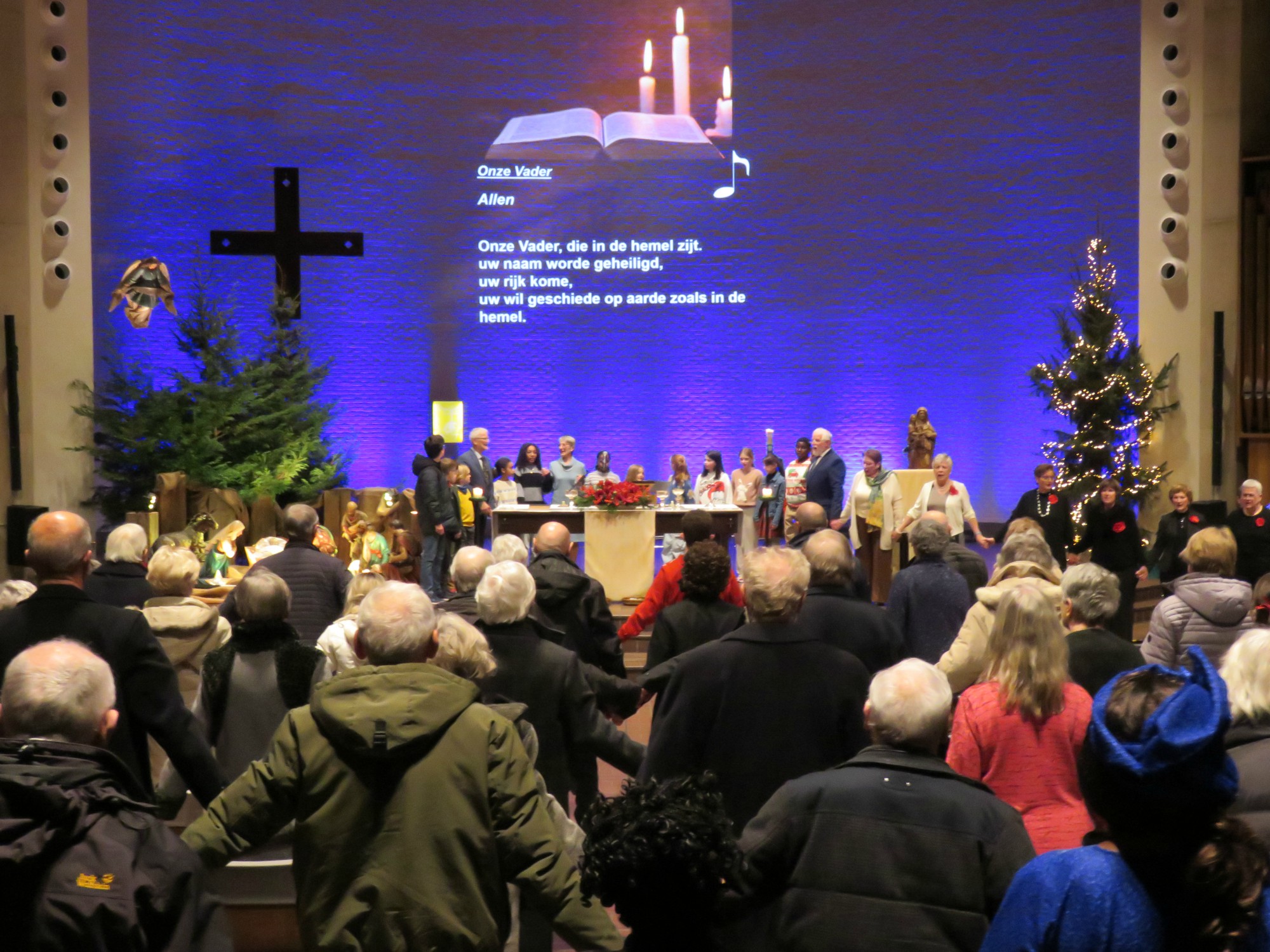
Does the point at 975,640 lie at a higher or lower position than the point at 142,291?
lower

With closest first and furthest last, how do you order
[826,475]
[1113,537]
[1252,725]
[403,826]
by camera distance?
[403,826], [1252,725], [1113,537], [826,475]

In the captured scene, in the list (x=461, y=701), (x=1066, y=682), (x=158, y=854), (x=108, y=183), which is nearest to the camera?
(x=158, y=854)

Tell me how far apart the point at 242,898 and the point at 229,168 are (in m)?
12.6

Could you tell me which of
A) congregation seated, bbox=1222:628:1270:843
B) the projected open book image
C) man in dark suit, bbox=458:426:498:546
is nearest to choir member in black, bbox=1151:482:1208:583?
man in dark suit, bbox=458:426:498:546

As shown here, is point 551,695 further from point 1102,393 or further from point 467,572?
point 1102,393

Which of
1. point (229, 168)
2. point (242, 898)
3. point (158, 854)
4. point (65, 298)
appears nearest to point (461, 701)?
point (158, 854)

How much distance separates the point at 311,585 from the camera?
5.93 m

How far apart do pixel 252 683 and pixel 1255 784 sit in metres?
2.53

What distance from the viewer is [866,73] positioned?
14844 millimetres

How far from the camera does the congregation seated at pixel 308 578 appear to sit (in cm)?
590

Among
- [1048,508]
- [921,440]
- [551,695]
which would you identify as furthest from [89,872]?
[921,440]

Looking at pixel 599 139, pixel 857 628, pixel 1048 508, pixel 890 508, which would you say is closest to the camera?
pixel 857 628

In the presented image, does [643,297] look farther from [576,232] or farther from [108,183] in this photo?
[108,183]

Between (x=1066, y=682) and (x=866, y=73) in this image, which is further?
(x=866, y=73)
